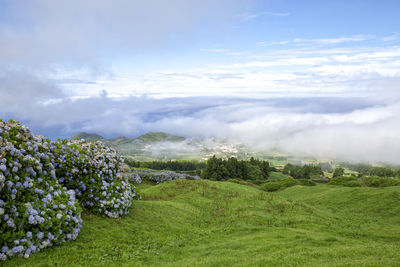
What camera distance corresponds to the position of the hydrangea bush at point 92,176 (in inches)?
527

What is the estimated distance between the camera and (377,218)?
25984 millimetres

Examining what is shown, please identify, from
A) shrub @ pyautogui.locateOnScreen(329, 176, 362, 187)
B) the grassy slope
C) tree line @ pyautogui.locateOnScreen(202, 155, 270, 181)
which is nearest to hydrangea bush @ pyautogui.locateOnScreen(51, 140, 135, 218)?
the grassy slope

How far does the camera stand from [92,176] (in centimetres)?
1441

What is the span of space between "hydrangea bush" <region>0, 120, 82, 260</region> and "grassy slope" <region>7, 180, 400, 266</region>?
545mm

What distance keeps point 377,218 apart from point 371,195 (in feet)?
22.8

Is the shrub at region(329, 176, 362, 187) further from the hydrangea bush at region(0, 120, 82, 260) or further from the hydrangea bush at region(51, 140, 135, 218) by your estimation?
the hydrangea bush at region(0, 120, 82, 260)

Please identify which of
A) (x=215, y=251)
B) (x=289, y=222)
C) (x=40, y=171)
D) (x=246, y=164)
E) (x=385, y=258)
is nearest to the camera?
(x=385, y=258)

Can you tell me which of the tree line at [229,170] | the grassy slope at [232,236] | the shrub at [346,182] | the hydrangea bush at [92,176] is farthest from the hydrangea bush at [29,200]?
the tree line at [229,170]

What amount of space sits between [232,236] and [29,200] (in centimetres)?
1115

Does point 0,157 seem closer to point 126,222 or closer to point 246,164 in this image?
point 126,222

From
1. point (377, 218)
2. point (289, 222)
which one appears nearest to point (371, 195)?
point (377, 218)

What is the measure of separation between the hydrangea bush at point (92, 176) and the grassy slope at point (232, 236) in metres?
A: 0.81

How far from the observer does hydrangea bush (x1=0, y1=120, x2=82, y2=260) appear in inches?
351

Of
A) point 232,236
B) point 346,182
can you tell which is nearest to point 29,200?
point 232,236
